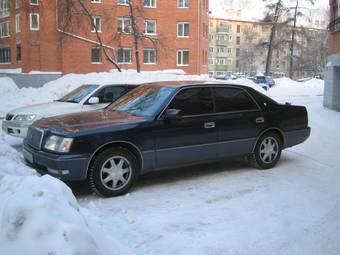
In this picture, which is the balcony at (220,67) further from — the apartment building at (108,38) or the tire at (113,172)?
the tire at (113,172)

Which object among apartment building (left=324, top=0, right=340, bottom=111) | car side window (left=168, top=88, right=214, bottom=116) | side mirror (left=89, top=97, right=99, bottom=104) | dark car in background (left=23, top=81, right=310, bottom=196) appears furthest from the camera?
apartment building (left=324, top=0, right=340, bottom=111)

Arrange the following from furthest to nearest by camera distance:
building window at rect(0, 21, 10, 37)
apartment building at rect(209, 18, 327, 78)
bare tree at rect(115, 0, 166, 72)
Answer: apartment building at rect(209, 18, 327, 78) < building window at rect(0, 21, 10, 37) < bare tree at rect(115, 0, 166, 72)

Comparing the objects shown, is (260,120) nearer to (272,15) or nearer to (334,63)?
(334,63)

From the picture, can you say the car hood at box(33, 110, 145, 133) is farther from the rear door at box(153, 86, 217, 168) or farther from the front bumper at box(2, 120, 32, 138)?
the front bumper at box(2, 120, 32, 138)

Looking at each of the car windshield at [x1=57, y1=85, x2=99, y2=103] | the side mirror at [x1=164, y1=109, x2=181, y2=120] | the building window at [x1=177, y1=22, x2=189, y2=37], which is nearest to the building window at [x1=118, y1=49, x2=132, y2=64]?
the building window at [x1=177, y1=22, x2=189, y2=37]

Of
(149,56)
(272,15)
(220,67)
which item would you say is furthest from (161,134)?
(220,67)

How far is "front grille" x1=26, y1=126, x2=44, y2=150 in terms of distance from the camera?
21.6 feet

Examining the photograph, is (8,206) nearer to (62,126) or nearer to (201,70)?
(62,126)

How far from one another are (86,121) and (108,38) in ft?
124

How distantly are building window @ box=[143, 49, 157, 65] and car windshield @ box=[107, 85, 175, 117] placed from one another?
124ft

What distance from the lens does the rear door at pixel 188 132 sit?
269 inches

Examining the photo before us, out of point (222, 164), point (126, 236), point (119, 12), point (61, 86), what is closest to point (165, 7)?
point (119, 12)

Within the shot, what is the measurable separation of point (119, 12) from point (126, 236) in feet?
135

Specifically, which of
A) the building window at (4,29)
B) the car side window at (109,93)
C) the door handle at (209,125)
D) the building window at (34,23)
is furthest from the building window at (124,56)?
the door handle at (209,125)
